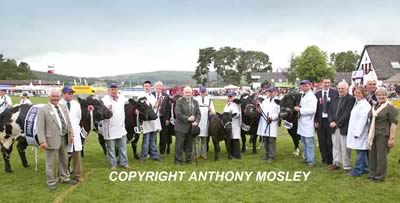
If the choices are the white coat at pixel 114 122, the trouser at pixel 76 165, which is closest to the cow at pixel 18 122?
the white coat at pixel 114 122

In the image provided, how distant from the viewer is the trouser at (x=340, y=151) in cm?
846

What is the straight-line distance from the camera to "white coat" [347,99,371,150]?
7.79 meters

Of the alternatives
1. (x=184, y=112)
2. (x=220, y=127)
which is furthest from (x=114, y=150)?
(x=220, y=127)

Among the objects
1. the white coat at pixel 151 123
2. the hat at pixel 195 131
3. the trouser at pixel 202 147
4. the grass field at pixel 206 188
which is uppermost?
the white coat at pixel 151 123

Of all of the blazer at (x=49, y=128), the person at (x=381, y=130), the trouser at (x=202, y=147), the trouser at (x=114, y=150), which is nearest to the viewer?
the blazer at (x=49, y=128)

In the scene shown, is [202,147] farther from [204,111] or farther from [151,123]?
[151,123]

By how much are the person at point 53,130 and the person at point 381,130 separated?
629 centimetres

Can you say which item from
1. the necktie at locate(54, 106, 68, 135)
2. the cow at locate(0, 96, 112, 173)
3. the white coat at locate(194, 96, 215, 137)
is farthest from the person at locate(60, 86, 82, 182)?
the white coat at locate(194, 96, 215, 137)

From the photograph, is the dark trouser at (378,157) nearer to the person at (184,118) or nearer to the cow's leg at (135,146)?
the person at (184,118)

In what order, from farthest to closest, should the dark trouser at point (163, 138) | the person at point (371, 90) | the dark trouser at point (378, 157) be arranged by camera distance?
the dark trouser at point (163, 138), the person at point (371, 90), the dark trouser at point (378, 157)

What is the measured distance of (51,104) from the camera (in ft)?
23.5

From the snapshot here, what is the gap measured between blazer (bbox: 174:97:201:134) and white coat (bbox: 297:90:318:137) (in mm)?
2658

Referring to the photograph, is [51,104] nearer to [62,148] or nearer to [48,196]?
[62,148]

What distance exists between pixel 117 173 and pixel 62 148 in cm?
153
